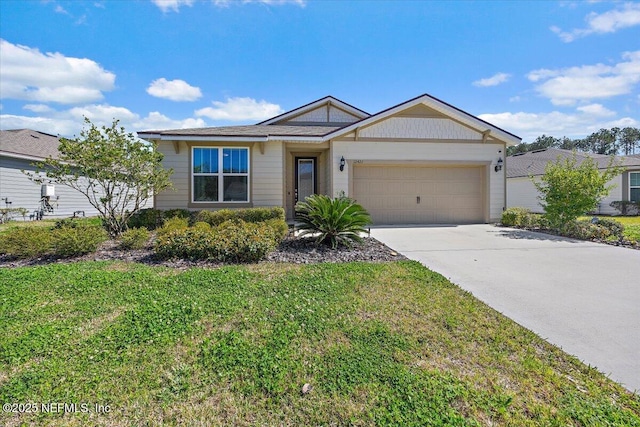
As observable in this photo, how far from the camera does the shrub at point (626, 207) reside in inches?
650

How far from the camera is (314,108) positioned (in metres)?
14.4

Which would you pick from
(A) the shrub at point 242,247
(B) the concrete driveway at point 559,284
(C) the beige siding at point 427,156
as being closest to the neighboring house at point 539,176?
(C) the beige siding at point 427,156

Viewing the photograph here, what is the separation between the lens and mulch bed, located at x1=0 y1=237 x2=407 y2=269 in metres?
5.44

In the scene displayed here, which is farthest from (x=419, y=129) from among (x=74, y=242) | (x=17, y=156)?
(x=17, y=156)

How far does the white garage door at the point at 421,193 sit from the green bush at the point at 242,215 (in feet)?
11.6

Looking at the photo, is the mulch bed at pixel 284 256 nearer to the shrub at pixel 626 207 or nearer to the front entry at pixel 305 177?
the front entry at pixel 305 177

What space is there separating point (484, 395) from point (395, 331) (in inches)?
36.6

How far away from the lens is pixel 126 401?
2035 millimetres

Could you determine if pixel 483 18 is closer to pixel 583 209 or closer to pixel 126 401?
pixel 583 209

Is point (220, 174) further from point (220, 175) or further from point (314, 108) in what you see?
point (314, 108)

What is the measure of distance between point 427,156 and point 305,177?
494 centimetres

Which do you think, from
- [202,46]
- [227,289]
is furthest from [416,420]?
[202,46]

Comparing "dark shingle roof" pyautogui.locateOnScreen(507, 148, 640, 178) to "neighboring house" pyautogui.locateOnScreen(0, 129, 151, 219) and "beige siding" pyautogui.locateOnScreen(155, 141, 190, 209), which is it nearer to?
"beige siding" pyautogui.locateOnScreen(155, 141, 190, 209)

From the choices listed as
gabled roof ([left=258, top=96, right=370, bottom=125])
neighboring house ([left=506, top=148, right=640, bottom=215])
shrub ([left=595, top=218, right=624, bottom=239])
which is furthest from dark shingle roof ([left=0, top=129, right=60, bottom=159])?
neighboring house ([left=506, top=148, right=640, bottom=215])
